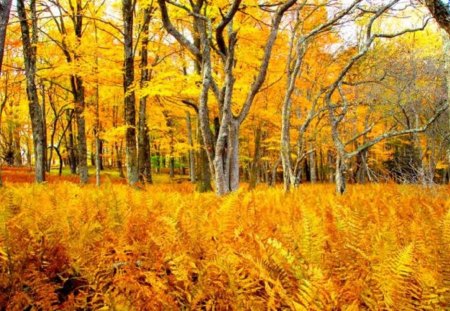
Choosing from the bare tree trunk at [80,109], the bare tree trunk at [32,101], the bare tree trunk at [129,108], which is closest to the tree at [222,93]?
the bare tree trunk at [129,108]

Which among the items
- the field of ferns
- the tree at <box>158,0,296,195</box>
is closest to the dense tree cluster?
the tree at <box>158,0,296,195</box>

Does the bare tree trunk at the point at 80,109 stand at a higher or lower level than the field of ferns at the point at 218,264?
higher

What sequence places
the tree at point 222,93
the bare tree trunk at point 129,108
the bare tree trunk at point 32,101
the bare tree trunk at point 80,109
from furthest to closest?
the bare tree trunk at point 80,109 → the bare tree trunk at point 32,101 → the bare tree trunk at point 129,108 → the tree at point 222,93

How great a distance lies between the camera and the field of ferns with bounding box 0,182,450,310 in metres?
1.39

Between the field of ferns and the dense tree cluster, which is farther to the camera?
the dense tree cluster

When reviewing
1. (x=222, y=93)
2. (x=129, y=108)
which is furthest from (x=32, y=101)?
(x=222, y=93)

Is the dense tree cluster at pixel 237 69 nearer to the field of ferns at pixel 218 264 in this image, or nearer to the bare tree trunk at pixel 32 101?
the bare tree trunk at pixel 32 101

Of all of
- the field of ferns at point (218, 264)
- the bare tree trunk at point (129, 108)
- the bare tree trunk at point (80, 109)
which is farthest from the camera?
the bare tree trunk at point (80, 109)

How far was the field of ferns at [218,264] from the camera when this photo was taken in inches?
54.7

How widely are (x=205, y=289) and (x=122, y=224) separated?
130cm

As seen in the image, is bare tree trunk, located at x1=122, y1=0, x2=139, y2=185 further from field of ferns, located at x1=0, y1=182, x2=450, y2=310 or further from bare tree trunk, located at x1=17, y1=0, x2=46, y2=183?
field of ferns, located at x1=0, y1=182, x2=450, y2=310

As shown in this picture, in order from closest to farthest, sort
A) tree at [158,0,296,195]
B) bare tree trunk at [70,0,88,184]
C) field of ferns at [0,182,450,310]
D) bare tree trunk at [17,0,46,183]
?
field of ferns at [0,182,450,310], tree at [158,0,296,195], bare tree trunk at [17,0,46,183], bare tree trunk at [70,0,88,184]

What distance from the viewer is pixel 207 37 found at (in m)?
6.71

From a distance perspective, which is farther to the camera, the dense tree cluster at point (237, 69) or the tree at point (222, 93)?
the dense tree cluster at point (237, 69)
